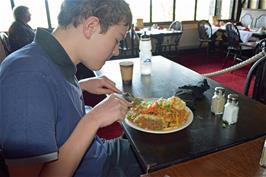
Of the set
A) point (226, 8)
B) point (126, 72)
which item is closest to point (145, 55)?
point (126, 72)

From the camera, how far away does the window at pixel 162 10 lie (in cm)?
633

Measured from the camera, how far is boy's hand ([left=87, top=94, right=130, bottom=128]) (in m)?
0.80

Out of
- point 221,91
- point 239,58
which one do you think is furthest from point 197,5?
point 221,91

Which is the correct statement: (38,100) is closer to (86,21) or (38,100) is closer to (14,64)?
(14,64)

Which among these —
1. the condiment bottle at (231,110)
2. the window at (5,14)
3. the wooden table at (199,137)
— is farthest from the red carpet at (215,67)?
the window at (5,14)

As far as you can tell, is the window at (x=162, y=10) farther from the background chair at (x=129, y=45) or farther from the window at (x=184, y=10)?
the background chair at (x=129, y=45)

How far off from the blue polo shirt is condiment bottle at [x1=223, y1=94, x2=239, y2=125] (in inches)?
25.0

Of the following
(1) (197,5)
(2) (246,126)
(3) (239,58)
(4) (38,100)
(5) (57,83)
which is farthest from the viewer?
(1) (197,5)

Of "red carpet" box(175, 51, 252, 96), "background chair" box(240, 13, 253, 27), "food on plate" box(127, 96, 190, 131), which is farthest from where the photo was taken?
"background chair" box(240, 13, 253, 27)

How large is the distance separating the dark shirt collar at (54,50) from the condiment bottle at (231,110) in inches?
26.6

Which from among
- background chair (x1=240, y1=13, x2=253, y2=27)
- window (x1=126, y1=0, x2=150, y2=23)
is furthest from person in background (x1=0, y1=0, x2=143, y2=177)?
background chair (x1=240, y1=13, x2=253, y2=27)

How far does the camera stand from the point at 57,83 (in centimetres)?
79

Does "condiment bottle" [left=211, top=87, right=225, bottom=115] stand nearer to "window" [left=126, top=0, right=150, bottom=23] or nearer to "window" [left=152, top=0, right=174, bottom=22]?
"window" [left=126, top=0, right=150, bottom=23]

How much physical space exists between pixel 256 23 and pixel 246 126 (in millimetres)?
6176
